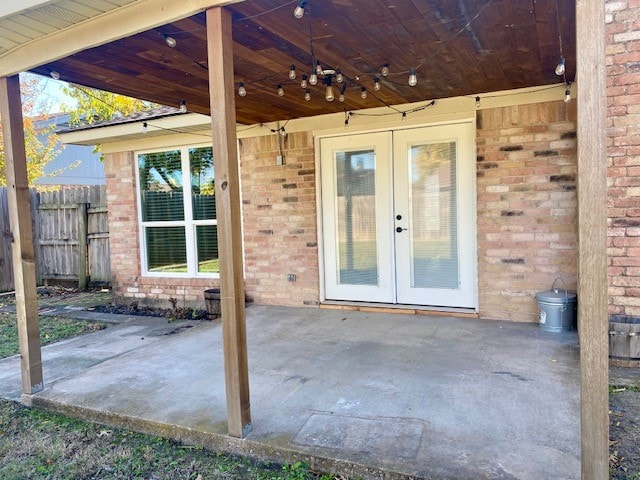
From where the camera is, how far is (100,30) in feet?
9.41

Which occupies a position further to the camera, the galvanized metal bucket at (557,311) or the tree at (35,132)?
the tree at (35,132)

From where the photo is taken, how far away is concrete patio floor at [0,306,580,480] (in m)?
2.33

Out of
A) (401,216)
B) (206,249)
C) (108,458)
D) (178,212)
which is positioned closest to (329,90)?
(401,216)

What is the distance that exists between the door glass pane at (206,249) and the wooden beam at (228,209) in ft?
13.2

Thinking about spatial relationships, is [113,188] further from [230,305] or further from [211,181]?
[230,305]

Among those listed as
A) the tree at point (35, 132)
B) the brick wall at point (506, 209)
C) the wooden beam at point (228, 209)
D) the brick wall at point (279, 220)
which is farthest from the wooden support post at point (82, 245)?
the wooden beam at point (228, 209)

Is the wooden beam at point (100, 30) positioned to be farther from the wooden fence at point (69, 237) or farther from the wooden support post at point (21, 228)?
the wooden fence at point (69, 237)

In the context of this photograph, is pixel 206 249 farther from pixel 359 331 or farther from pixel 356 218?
pixel 359 331

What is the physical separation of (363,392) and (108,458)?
1.65 meters

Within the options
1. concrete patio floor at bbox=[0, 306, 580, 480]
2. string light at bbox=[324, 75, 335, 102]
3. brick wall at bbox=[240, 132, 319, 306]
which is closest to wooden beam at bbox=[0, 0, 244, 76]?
string light at bbox=[324, 75, 335, 102]

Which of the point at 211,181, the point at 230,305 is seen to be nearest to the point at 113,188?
the point at 211,181

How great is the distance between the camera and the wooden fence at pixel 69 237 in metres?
8.45

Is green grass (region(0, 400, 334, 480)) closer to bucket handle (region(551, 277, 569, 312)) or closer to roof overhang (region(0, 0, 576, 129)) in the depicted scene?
roof overhang (region(0, 0, 576, 129))

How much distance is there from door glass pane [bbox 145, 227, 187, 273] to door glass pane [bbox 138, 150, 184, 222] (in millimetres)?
198
